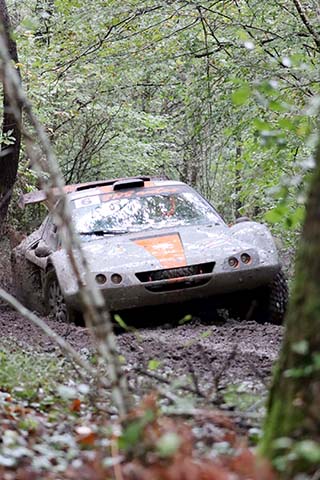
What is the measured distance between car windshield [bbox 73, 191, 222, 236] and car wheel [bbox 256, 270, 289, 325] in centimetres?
127

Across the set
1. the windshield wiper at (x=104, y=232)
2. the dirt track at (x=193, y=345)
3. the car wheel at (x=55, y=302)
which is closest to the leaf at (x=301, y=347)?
the dirt track at (x=193, y=345)

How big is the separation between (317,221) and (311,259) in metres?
0.12

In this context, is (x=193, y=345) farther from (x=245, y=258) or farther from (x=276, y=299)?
(x=276, y=299)

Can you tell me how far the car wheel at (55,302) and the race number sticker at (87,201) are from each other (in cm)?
105

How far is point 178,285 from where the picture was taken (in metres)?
9.00

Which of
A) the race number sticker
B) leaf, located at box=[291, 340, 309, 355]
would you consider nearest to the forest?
leaf, located at box=[291, 340, 309, 355]

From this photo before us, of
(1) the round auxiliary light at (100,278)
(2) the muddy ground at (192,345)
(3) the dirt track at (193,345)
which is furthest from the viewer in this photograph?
(1) the round auxiliary light at (100,278)

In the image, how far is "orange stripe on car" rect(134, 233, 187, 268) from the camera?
8.93m

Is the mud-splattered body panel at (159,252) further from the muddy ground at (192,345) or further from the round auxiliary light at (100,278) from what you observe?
the muddy ground at (192,345)

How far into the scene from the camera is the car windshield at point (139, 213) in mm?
9984

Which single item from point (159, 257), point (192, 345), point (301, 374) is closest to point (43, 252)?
point (159, 257)

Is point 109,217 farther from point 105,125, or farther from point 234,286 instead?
point 105,125

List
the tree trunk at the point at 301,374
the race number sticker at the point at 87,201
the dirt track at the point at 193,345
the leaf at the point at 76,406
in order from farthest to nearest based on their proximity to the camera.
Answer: the race number sticker at the point at 87,201 → the dirt track at the point at 193,345 → the leaf at the point at 76,406 → the tree trunk at the point at 301,374

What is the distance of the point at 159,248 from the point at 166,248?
8 centimetres
